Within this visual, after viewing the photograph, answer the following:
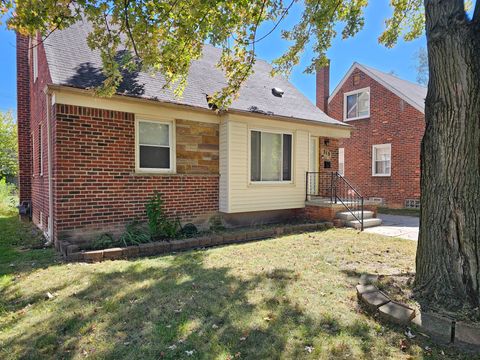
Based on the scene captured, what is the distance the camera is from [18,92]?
10.9 metres

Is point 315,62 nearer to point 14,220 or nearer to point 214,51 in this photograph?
point 214,51

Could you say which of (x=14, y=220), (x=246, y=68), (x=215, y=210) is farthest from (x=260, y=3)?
(x=14, y=220)

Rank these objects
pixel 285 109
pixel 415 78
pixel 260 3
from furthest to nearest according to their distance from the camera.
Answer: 1. pixel 415 78
2. pixel 285 109
3. pixel 260 3

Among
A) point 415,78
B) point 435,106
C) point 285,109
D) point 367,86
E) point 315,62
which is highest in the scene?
point 415,78

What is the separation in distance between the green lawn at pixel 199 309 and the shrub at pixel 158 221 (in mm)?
1223

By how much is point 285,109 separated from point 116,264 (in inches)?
261

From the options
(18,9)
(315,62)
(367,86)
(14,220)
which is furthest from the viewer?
(367,86)

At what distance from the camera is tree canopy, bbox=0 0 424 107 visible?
4656 millimetres

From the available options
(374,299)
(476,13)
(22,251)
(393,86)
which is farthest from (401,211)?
(22,251)

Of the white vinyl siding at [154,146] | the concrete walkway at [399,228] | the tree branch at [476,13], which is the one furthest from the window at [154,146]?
the tree branch at [476,13]

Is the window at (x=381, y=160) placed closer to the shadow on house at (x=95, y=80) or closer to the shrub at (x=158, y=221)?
the shrub at (x=158, y=221)

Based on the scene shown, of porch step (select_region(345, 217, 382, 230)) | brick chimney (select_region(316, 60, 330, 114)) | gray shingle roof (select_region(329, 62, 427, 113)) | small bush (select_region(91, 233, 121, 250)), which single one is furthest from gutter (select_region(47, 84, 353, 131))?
brick chimney (select_region(316, 60, 330, 114))

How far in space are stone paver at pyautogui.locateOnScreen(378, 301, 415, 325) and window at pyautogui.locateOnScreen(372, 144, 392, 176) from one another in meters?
12.4

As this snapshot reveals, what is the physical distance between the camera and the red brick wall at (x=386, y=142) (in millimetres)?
13289
